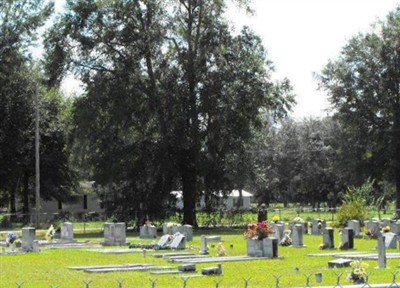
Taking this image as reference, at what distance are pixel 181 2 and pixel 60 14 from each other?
705 centimetres

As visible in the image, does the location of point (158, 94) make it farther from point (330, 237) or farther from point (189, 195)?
point (330, 237)

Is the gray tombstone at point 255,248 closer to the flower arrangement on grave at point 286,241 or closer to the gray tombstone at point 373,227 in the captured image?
the flower arrangement on grave at point 286,241

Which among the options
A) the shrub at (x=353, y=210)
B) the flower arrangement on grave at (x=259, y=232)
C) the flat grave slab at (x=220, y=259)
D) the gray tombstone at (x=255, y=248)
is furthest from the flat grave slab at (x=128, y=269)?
the shrub at (x=353, y=210)

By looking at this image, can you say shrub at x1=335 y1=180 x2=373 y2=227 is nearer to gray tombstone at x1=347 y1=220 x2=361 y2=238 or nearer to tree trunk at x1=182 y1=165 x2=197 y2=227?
gray tombstone at x1=347 y1=220 x2=361 y2=238

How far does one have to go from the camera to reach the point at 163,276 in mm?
17375

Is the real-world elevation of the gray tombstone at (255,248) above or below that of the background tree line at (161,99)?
below

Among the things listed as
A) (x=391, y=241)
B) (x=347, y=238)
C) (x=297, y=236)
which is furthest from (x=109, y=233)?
(x=391, y=241)

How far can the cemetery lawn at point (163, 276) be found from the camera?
51.7 ft

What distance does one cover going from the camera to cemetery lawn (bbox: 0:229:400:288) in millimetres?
15758

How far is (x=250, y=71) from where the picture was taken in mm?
44656

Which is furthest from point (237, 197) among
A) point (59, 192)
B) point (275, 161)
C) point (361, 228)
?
point (361, 228)

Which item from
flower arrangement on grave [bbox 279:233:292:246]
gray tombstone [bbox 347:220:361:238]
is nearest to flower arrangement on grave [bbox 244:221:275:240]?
flower arrangement on grave [bbox 279:233:292:246]

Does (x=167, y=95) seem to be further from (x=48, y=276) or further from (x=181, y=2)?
(x=48, y=276)

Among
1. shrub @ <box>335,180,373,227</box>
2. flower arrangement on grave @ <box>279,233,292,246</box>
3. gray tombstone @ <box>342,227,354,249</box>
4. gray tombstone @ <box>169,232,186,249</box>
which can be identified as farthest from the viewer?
shrub @ <box>335,180,373,227</box>
